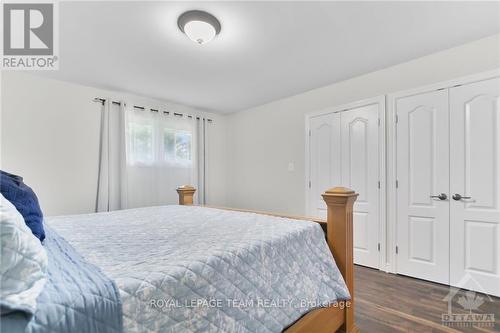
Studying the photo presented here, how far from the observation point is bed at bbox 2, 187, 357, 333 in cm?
65

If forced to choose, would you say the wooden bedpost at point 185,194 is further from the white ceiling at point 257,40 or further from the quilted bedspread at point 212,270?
the white ceiling at point 257,40

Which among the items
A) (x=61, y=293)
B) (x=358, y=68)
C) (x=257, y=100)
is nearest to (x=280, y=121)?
(x=257, y=100)

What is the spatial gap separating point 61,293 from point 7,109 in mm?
3157

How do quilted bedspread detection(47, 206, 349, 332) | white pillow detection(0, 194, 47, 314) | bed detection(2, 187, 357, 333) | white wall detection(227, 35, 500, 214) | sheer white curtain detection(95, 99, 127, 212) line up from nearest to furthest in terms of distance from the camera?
white pillow detection(0, 194, 47, 314) < bed detection(2, 187, 357, 333) < quilted bedspread detection(47, 206, 349, 332) < white wall detection(227, 35, 500, 214) < sheer white curtain detection(95, 99, 127, 212)

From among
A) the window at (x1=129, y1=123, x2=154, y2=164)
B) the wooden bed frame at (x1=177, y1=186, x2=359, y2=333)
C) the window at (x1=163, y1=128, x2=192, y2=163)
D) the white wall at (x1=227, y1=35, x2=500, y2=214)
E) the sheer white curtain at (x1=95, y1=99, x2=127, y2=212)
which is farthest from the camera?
the window at (x1=163, y1=128, x2=192, y2=163)

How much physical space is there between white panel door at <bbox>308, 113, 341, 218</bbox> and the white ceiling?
54 cm

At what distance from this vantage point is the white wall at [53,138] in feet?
8.91

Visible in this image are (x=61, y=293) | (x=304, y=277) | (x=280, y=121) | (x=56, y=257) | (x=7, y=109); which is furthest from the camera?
(x=280, y=121)

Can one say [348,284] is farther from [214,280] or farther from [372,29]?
[372,29]

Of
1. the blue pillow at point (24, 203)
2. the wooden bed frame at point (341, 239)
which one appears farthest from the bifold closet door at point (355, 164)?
the blue pillow at point (24, 203)

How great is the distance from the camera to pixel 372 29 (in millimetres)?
2059

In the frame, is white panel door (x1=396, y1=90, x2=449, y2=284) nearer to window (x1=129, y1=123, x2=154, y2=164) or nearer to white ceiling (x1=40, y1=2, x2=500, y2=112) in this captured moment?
white ceiling (x1=40, y1=2, x2=500, y2=112)

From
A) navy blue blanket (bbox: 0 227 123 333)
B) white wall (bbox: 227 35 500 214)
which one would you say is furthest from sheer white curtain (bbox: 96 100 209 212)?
navy blue blanket (bbox: 0 227 123 333)

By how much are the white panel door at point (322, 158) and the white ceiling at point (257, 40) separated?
540 mm
